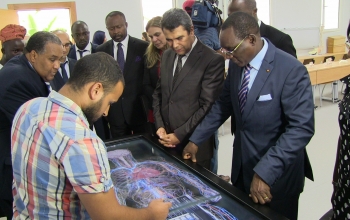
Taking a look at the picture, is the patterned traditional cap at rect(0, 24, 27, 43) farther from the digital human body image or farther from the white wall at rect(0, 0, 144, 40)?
the white wall at rect(0, 0, 144, 40)

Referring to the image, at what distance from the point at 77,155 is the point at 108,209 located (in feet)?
0.55

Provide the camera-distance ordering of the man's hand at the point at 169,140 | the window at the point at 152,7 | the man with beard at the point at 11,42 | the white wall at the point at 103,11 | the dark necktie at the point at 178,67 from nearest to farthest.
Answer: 1. the man's hand at the point at 169,140
2. the dark necktie at the point at 178,67
3. the man with beard at the point at 11,42
4. the white wall at the point at 103,11
5. the window at the point at 152,7

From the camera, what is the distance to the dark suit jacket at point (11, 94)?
1.61 meters

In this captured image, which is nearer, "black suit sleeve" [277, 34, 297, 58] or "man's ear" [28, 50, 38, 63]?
"man's ear" [28, 50, 38, 63]

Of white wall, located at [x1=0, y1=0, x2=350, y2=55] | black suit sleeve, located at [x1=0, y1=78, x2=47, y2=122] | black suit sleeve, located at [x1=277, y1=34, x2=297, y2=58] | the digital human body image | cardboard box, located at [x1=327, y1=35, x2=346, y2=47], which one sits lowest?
the digital human body image

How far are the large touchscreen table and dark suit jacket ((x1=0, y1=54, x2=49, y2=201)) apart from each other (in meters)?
0.55

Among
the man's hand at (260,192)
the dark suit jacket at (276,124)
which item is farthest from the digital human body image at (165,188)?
the dark suit jacket at (276,124)

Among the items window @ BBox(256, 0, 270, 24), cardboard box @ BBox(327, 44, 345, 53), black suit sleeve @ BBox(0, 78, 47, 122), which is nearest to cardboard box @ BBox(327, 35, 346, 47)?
cardboard box @ BBox(327, 44, 345, 53)

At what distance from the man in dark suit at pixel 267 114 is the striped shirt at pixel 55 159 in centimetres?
65

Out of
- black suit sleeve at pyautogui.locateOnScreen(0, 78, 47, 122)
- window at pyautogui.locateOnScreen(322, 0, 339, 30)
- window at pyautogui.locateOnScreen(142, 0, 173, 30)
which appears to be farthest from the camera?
window at pyautogui.locateOnScreen(322, 0, 339, 30)

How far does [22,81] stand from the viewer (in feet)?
5.32

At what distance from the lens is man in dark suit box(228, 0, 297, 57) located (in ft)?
6.94

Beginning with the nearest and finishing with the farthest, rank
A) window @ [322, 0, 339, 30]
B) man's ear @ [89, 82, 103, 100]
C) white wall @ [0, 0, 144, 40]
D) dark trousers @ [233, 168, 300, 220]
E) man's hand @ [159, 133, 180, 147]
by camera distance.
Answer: man's ear @ [89, 82, 103, 100] → dark trousers @ [233, 168, 300, 220] → man's hand @ [159, 133, 180, 147] → white wall @ [0, 0, 144, 40] → window @ [322, 0, 339, 30]

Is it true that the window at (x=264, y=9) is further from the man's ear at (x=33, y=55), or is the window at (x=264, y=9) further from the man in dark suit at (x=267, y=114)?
the man's ear at (x=33, y=55)
